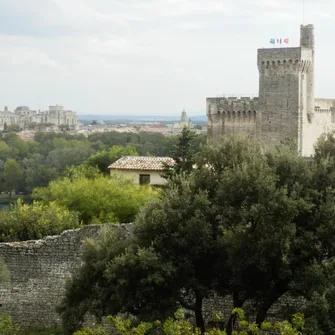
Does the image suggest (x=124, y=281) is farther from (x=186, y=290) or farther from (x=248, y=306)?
(x=248, y=306)

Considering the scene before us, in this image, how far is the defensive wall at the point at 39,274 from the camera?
20.0 meters

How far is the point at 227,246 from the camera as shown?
53.0 feet

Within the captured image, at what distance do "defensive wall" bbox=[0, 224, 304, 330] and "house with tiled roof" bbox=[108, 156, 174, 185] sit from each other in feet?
Result: 67.9

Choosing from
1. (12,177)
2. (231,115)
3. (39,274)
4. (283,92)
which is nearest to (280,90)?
(283,92)

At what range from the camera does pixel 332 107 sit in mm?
53469

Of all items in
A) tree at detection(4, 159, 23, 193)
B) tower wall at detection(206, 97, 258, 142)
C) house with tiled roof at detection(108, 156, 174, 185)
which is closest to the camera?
house with tiled roof at detection(108, 156, 174, 185)

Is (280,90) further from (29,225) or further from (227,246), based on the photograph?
(227,246)

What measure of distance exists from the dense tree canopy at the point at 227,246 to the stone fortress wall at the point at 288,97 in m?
32.6

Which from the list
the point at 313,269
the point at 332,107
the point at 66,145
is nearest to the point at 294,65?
the point at 332,107

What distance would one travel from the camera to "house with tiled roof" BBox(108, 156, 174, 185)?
1625 inches

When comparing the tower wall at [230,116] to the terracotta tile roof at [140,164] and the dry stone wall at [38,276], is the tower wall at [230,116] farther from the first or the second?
the dry stone wall at [38,276]

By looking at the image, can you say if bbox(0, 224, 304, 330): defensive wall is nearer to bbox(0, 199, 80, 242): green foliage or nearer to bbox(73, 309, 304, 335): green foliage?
bbox(0, 199, 80, 242): green foliage

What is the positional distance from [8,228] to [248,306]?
34.1 ft

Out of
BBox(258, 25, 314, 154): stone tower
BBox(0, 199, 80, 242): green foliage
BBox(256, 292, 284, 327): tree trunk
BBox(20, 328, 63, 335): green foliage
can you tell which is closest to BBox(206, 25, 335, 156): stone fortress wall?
BBox(258, 25, 314, 154): stone tower
